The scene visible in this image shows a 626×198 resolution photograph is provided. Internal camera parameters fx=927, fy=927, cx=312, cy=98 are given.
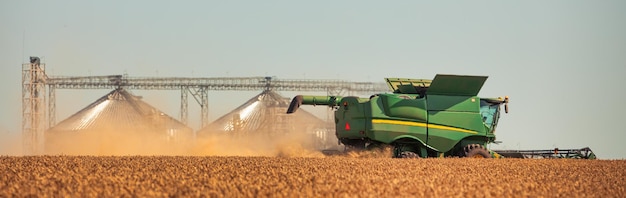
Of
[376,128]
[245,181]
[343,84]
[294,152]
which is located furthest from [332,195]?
[343,84]

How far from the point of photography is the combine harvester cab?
104 feet

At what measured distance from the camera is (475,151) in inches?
1281

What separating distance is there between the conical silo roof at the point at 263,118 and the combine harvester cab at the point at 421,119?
169 feet

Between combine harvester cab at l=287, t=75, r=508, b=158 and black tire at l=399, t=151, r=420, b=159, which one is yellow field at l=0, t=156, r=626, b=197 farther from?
combine harvester cab at l=287, t=75, r=508, b=158

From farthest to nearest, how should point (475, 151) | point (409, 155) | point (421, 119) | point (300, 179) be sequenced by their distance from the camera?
point (475, 151) < point (421, 119) < point (409, 155) < point (300, 179)

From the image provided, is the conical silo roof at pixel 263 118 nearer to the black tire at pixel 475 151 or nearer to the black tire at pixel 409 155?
the black tire at pixel 475 151

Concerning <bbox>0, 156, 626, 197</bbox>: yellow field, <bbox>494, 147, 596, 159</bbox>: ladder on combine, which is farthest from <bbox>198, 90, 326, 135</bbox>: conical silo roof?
<bbox>0, 156, 626, 197</bbox>: yellow field

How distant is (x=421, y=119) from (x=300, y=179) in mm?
13584

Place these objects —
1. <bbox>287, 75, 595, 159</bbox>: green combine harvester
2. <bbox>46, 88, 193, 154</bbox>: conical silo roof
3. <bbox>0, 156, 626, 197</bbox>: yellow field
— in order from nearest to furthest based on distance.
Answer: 1. <bbox>0, 156, 626, 197</bbox>: yellow field
2. <bbox>287, 75, 595, 159</bbox>: green combine harvester
3. <bbox>46, 88, 193, 154</bbox>: conical silo roof

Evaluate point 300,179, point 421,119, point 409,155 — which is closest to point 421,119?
point 421,119

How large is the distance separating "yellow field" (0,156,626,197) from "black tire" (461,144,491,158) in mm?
4753

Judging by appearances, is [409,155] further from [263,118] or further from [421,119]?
[263,118]

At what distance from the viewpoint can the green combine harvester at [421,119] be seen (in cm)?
3167

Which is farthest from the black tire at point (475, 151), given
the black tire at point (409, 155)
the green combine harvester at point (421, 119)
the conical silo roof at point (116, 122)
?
the conical silo roof at point (116, 122)
